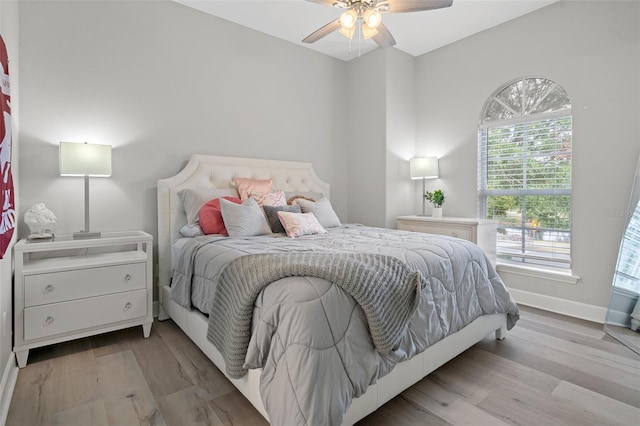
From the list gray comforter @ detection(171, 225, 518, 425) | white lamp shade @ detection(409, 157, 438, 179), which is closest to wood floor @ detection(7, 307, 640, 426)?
gray comforter @ detection(171, 225, 518, 425)

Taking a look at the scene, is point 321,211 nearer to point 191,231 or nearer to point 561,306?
point 191,231

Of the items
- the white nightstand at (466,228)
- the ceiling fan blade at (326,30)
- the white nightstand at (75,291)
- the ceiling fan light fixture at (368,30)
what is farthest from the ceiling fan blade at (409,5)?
the white nightstand at (75,291)

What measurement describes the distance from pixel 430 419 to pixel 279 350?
2.73 feet

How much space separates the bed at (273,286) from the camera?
147cm

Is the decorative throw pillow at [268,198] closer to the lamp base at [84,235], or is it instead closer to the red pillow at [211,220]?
the red pillow at [211,220]

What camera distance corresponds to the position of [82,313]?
216cm

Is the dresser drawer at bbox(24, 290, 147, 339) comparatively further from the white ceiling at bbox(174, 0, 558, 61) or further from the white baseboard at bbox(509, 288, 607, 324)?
the white baseboard at bbox(509, 288, 607, 324)

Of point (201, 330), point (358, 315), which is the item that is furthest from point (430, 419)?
point (201, 330)

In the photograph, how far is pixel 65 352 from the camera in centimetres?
221

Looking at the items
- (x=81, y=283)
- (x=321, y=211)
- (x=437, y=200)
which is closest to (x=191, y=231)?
(x=81, y=283)

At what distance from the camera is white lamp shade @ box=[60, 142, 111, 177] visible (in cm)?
229

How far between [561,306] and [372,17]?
2930 mm

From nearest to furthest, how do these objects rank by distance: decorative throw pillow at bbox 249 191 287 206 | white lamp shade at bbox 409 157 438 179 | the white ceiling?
decorative throw pillow at bbox 249 191 287 206, the white ceiling, white lamp shade at bbox 409 157 438 179

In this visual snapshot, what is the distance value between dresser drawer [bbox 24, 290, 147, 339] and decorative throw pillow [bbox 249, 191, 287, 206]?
3.75ft
